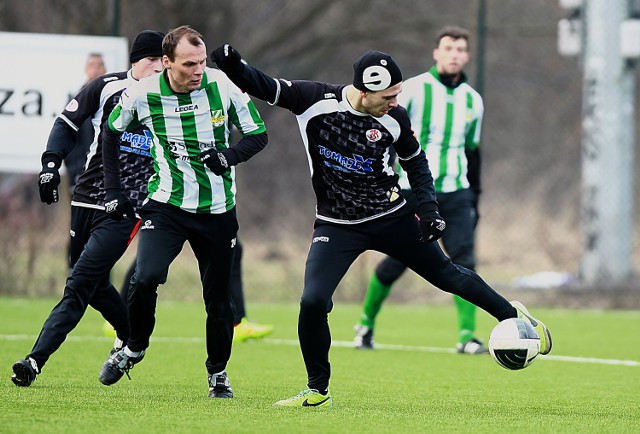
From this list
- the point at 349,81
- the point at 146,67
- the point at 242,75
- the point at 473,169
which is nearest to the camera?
the point at 242,75

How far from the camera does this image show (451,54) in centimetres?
1023

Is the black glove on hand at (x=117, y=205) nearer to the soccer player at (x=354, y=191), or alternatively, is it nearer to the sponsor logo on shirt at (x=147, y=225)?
the sponsor logo on shirt at (x=147, y=225)

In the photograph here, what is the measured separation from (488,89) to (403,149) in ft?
38.1

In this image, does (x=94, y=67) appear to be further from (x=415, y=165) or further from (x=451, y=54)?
(x=415, y=165)

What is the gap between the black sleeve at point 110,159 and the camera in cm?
729

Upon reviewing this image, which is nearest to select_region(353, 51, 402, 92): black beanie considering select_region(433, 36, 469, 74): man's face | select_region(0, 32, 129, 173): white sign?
select_region(433, 36, 469, 74): man's face

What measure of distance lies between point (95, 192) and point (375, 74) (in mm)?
2139

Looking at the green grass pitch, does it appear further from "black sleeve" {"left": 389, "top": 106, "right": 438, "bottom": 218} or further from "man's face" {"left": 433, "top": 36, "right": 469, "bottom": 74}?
"man's face" {"left": 433, "top": 36, "right": 469, "bottom": 74}

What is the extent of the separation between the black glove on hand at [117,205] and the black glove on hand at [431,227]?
161 centimetres

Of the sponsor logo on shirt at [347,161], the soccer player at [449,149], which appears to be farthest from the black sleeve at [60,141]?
the soccer player at [449,149]

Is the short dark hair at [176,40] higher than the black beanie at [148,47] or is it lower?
lower

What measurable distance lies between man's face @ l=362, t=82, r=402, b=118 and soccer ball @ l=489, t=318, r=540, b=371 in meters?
1.34

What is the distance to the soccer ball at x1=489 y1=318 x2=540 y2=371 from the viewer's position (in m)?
7.00

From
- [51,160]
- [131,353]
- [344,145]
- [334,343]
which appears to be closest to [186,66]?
[344,145]
